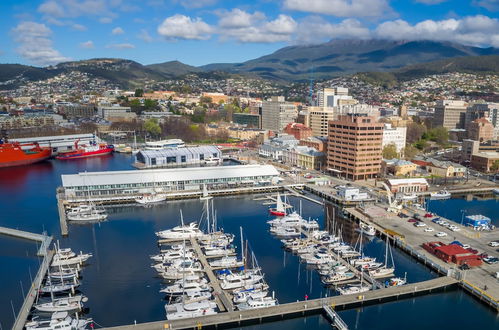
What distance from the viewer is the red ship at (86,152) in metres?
65.5

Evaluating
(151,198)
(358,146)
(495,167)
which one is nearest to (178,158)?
(151,198)

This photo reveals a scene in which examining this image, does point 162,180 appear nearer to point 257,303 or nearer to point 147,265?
point 147,265

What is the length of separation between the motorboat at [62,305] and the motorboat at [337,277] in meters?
13.2

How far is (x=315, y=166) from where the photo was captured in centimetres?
5444

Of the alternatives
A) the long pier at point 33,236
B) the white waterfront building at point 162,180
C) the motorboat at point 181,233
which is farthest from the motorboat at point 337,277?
the white waterfront building at point 162,180

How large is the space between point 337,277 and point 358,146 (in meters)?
25.6

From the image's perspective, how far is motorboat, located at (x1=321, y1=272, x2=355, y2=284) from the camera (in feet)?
77.7

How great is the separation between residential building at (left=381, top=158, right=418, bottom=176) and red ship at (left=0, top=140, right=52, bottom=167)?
4894cm

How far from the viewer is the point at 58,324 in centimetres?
1875

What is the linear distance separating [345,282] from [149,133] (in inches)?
2771

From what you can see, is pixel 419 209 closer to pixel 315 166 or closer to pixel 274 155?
pixel 315 166

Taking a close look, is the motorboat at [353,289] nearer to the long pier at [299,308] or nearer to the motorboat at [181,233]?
the long pier at [299,308]

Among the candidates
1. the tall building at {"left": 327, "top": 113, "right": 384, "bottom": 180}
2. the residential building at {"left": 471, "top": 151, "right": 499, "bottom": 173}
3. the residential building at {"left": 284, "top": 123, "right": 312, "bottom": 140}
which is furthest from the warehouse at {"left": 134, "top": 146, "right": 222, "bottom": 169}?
→ the residential building at {"left": 471, "top": 151, "right": 499, "bottom": 173}

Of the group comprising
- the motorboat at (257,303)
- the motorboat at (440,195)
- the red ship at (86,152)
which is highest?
the red ship at (86,152)
